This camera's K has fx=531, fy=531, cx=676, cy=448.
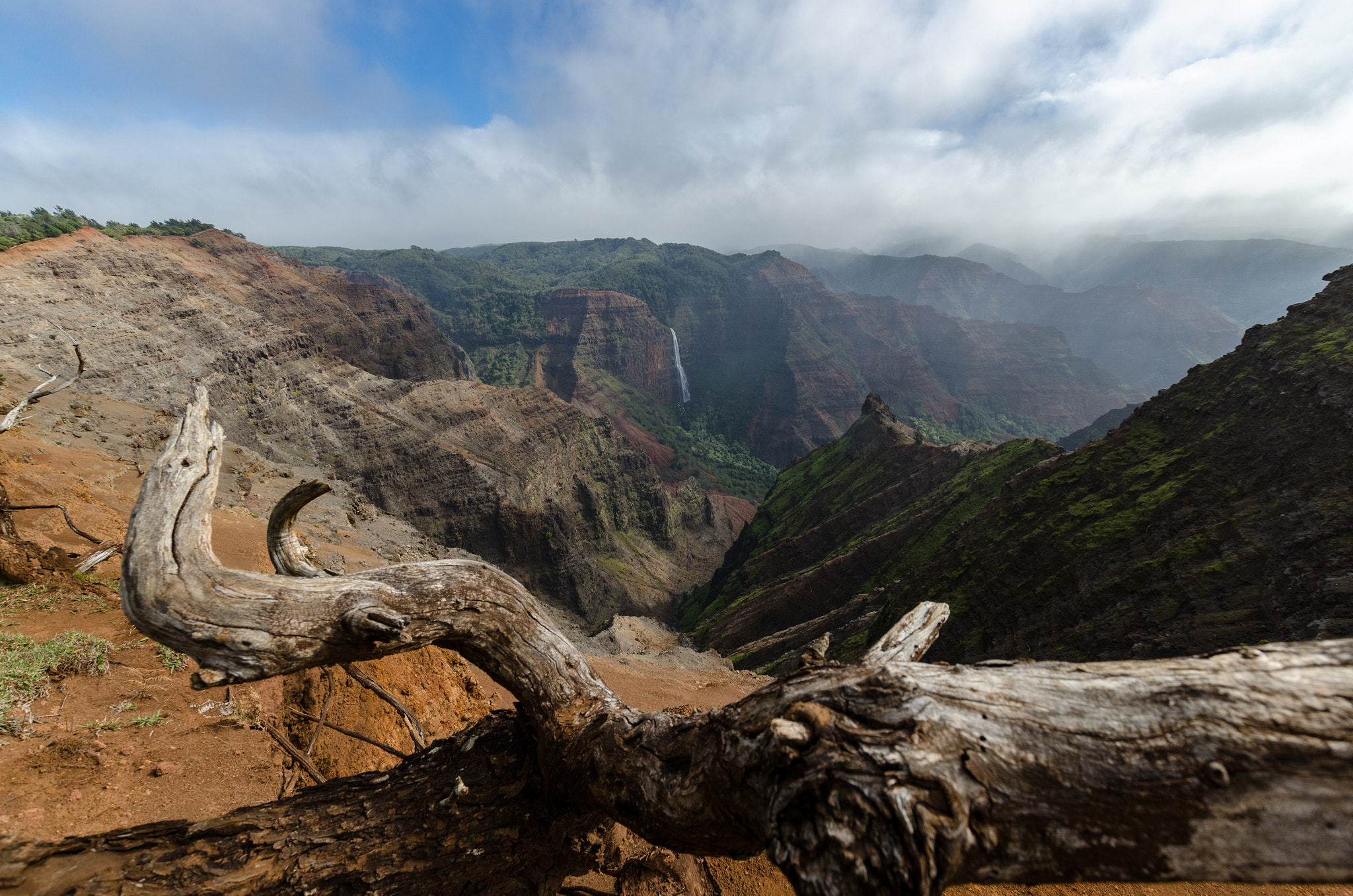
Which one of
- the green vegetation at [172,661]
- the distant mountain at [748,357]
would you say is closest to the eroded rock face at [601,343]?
the distant mountain at [748,357]

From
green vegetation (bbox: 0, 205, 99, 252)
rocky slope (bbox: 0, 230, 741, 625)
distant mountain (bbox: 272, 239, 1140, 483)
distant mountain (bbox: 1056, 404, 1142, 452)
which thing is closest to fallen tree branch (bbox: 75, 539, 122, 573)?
rocky slope (bbox: 0, 230, 741, 625)

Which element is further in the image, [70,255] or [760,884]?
[70,255]

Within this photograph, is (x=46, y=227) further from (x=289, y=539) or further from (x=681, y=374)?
(x=681, y=374)

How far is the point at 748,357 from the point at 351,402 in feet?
422

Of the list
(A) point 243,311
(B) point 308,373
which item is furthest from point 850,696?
(A) point 243,311

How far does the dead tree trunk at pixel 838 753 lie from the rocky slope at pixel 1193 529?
1556 cm

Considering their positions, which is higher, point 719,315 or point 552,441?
point 719,315

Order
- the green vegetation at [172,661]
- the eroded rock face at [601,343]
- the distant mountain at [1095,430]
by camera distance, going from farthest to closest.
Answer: the eroded rock face at [601,343] < the distant mountain at [1095,430] < the green vegetation at [172,661]

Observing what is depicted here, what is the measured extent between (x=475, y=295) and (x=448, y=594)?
518 ft

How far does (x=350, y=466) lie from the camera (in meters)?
39.6

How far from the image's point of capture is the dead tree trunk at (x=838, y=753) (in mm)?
1851

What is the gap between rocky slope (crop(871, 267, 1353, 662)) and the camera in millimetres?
13906

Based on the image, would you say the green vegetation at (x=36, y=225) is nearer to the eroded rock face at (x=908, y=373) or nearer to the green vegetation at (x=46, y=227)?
the green vegetation at (x=46, y=227)

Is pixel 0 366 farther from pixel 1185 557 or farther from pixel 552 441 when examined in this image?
pixel 1185 557
